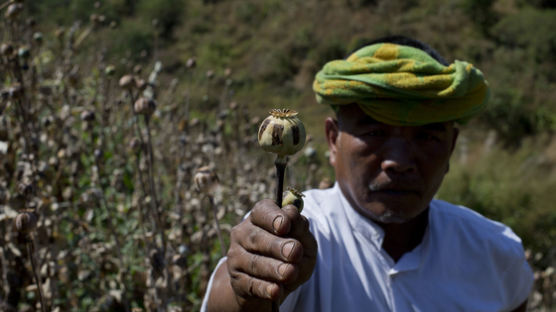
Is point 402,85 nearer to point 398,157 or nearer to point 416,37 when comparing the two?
point 398,157

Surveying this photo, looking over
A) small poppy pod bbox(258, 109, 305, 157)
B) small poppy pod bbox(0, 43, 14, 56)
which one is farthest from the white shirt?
small poppy pod bbox(0, 43, 14, 56)

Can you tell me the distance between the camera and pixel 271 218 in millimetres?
825

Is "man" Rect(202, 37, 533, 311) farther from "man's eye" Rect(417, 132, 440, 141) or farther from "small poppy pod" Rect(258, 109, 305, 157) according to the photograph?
"small poppy pod" Rect(258, 109, 305, 157)

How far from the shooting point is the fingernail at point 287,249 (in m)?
0.77

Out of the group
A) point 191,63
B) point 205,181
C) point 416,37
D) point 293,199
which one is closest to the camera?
point 293,199

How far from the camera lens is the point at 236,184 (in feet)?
8.24

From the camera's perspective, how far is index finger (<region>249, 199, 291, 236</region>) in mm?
768

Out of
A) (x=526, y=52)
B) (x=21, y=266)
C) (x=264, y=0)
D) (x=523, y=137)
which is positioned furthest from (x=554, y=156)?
(x=264, y=0)

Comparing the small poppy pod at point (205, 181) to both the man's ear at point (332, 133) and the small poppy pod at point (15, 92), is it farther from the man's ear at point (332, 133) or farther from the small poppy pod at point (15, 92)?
the small poppy pod at point (15, 92)

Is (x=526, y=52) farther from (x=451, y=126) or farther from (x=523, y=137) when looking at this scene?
(x=451, y=126)

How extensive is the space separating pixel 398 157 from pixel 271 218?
759mm

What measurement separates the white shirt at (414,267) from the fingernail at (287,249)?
0.61 m

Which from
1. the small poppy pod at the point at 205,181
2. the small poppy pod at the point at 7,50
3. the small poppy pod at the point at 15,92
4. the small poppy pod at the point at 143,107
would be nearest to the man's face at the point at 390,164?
the small poppy pod at the point at 205,181

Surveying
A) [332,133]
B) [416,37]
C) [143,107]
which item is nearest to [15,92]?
[143,107]
